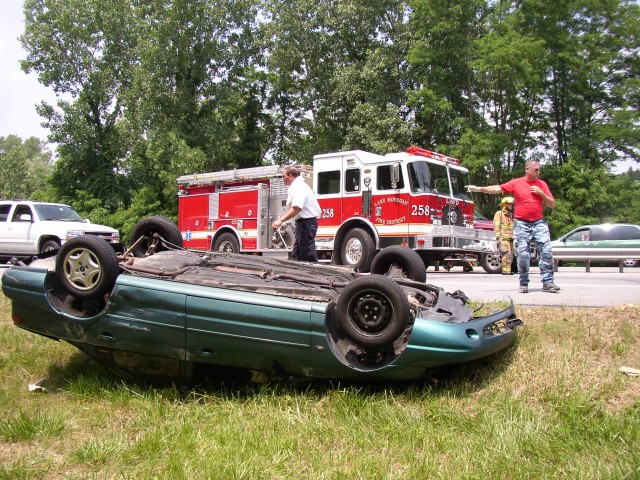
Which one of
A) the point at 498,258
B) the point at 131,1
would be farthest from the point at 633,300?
the point at 131,1

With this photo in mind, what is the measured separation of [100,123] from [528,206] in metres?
33.7

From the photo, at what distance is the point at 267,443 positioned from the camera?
3.08 meters

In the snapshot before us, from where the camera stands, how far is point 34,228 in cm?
1564

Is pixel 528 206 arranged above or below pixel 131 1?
below

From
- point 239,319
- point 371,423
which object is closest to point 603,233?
point 371,423

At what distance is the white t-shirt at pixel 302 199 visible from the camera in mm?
6891

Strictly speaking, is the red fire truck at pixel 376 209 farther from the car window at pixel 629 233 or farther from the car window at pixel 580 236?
the car window at pixel 629 233

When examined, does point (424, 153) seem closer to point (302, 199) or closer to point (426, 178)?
point (426, 178)

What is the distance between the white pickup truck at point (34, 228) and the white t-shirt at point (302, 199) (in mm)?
9877

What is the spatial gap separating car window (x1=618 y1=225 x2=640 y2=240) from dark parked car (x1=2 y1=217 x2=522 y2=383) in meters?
17.6

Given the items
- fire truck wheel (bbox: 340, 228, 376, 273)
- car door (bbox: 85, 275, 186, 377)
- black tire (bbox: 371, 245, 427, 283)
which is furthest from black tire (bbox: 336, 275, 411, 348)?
fire truck wheel (bbox: 340, 228, 376, 273)

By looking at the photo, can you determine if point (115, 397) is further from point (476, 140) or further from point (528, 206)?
point (476, 140)

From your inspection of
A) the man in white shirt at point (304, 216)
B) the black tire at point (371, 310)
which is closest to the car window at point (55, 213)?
the man in white shirt at point (304, 216)

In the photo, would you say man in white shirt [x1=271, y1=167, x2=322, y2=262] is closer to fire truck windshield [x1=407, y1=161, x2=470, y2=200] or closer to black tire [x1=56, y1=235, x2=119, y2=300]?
black tire [x1=56, y1=235, x2=119, y2=300]
